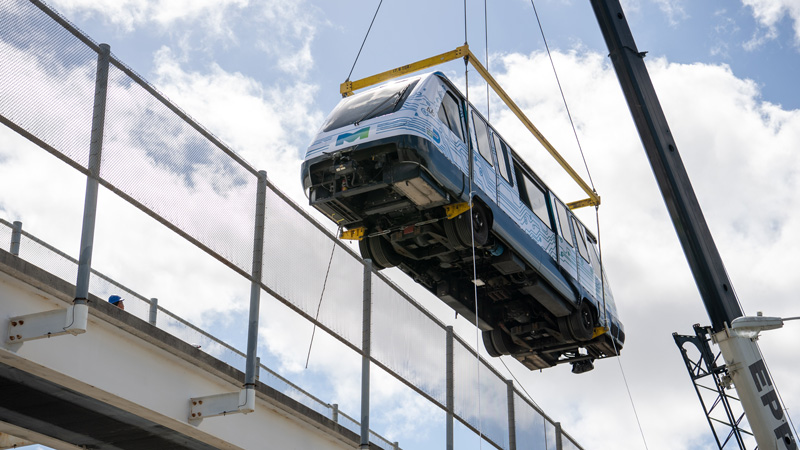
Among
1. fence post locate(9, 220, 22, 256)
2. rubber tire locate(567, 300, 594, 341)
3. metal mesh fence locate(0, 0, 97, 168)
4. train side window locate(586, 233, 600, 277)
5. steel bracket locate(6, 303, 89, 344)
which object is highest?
train side window locate(586, 233, 600, 277)

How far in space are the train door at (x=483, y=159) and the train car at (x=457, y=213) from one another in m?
0.02

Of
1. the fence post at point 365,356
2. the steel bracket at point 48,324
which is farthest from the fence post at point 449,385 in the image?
the steel bracket at point 48,324

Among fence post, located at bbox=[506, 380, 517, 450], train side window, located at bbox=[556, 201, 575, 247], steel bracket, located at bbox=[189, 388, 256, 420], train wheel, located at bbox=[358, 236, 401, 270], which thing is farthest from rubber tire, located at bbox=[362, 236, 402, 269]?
steel bracket, located at bbox=[189, 388, 256, 420]

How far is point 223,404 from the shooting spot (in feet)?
34.7

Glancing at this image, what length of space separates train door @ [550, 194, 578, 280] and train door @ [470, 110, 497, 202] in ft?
10.7

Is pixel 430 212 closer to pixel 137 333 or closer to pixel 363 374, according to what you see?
pixel 363 374

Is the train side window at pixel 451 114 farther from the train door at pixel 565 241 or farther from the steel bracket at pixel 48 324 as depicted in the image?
the steel bracket at pixel 48 324

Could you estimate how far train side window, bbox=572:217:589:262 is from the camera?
20.4m

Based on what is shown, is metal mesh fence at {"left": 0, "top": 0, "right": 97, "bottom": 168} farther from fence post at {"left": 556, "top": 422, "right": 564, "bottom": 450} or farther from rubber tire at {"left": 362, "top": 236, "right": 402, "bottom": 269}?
fence post at {"left": 556, "top": 422, "right": 564, "bottom": 450}

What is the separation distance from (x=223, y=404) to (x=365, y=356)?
2.76 metres

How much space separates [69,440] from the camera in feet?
39.9

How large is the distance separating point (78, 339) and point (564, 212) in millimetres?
12356

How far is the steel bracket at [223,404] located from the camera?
34.2 ft

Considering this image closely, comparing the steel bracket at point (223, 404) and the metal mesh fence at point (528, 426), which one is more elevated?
the metal mesh fence at point (528, 426)
